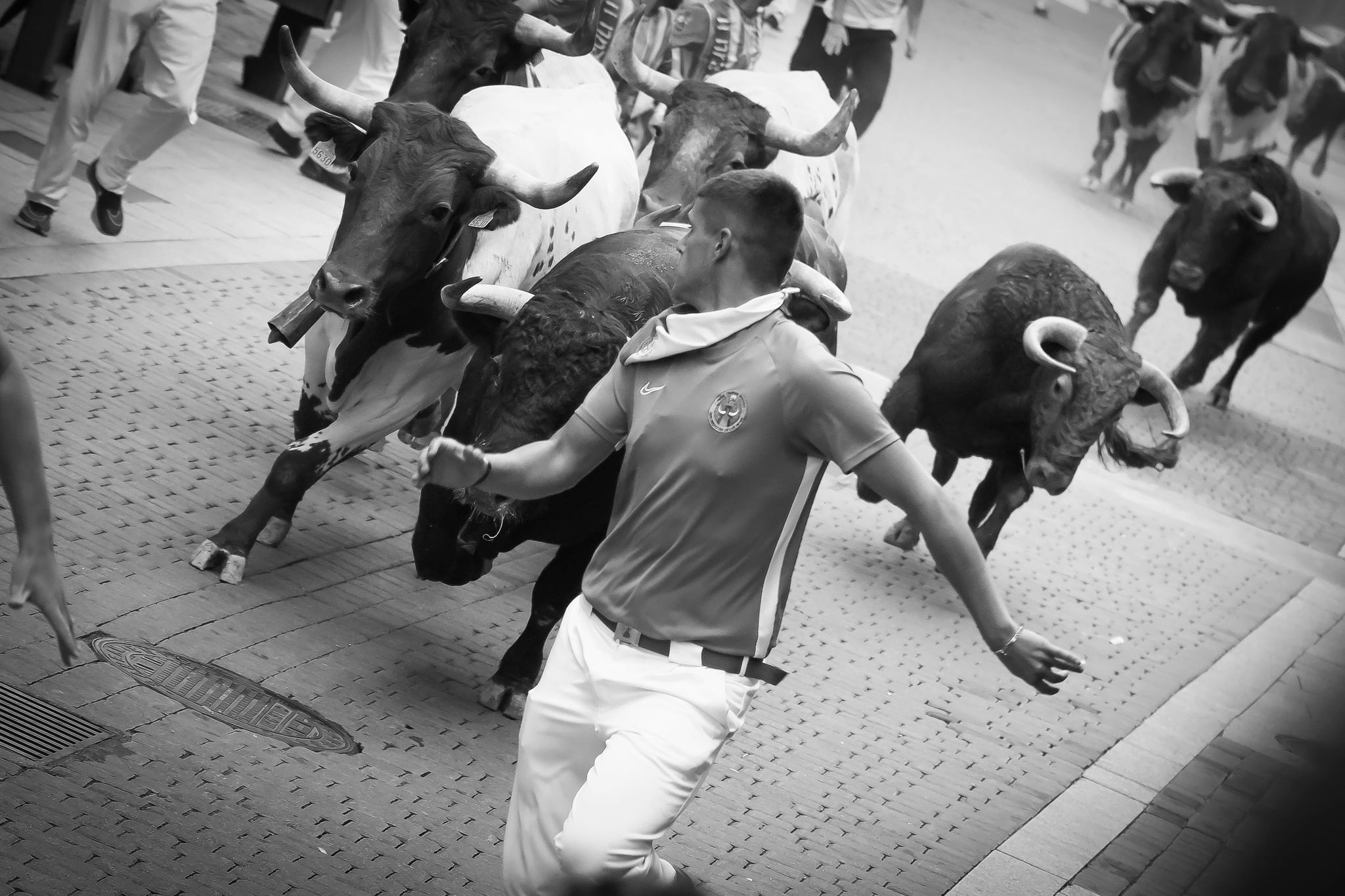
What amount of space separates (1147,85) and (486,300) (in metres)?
18.0

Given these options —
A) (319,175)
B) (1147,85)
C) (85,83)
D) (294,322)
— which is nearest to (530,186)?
(294,322)

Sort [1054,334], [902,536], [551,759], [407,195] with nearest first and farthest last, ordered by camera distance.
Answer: [551,759]
[407,195]
[1054,334]
[902,536]

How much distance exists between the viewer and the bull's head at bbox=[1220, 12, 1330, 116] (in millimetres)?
2104

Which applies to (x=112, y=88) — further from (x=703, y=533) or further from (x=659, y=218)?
(x=703, y=533)

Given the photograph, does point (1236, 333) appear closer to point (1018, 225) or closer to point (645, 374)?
point (1018, 225)

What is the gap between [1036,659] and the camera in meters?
3.72

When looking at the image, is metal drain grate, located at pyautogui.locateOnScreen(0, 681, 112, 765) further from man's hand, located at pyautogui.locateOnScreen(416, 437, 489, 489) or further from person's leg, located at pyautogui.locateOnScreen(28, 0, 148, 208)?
person's leg, located at pyautogui.locateOnScreen(28, 0, 148, 208)

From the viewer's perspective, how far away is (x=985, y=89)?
2739cm

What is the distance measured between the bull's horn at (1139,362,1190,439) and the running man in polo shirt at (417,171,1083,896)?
14.9 feet

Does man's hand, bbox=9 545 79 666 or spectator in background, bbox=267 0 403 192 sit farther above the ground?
man's hand, bbox=9 545 79 666

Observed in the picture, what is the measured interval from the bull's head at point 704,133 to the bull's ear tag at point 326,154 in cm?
216

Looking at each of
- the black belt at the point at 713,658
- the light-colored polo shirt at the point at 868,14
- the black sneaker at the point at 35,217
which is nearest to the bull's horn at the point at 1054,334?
the black belt at the point at 713,658

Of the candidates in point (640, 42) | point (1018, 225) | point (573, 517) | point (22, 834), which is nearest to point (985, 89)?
point (1018, 225)

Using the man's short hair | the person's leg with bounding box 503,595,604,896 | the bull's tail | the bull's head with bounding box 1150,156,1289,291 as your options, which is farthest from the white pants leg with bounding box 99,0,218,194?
the bull's head with bounding box 1150,156,1289,291
